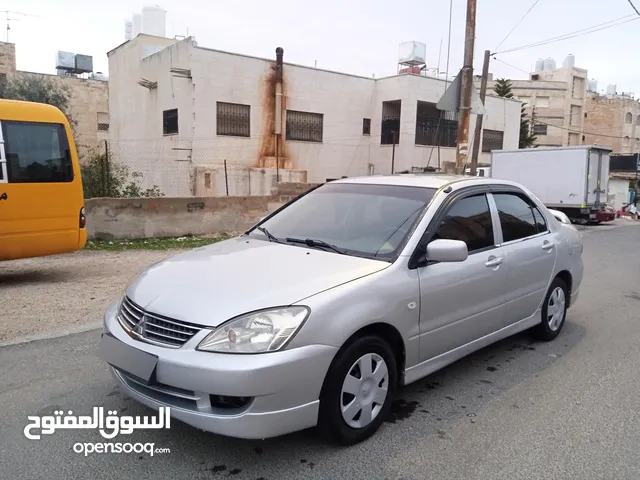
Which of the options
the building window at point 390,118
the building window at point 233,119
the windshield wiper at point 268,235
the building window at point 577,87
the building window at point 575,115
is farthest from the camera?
the building window at point 577,87

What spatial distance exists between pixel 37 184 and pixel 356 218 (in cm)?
495

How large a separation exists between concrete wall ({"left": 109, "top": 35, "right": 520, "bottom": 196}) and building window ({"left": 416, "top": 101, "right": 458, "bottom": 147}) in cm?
45

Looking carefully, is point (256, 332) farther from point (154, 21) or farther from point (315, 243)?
point (154, 21)

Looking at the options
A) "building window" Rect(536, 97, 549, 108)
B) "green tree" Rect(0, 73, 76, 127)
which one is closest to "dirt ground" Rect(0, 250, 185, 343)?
"green tree" Rect(0, 73, 76, 127)

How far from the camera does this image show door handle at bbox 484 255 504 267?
4.10 meters

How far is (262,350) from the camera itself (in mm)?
2717

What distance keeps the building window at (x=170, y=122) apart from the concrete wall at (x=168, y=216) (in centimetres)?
899

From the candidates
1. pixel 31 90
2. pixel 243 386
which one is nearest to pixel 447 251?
pixel 243 386

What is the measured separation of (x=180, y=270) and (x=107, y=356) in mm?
674

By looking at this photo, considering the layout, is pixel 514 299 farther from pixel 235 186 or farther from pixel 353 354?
pixel 235 186

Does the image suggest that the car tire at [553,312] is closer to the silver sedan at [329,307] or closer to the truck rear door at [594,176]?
the silver sedan at [329,307]

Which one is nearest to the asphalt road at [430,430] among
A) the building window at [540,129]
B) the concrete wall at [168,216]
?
the concrete wall at [168,216]

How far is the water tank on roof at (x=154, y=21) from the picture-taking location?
28.5 m

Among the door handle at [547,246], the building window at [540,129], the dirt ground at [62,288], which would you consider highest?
the building window at [540,129]
